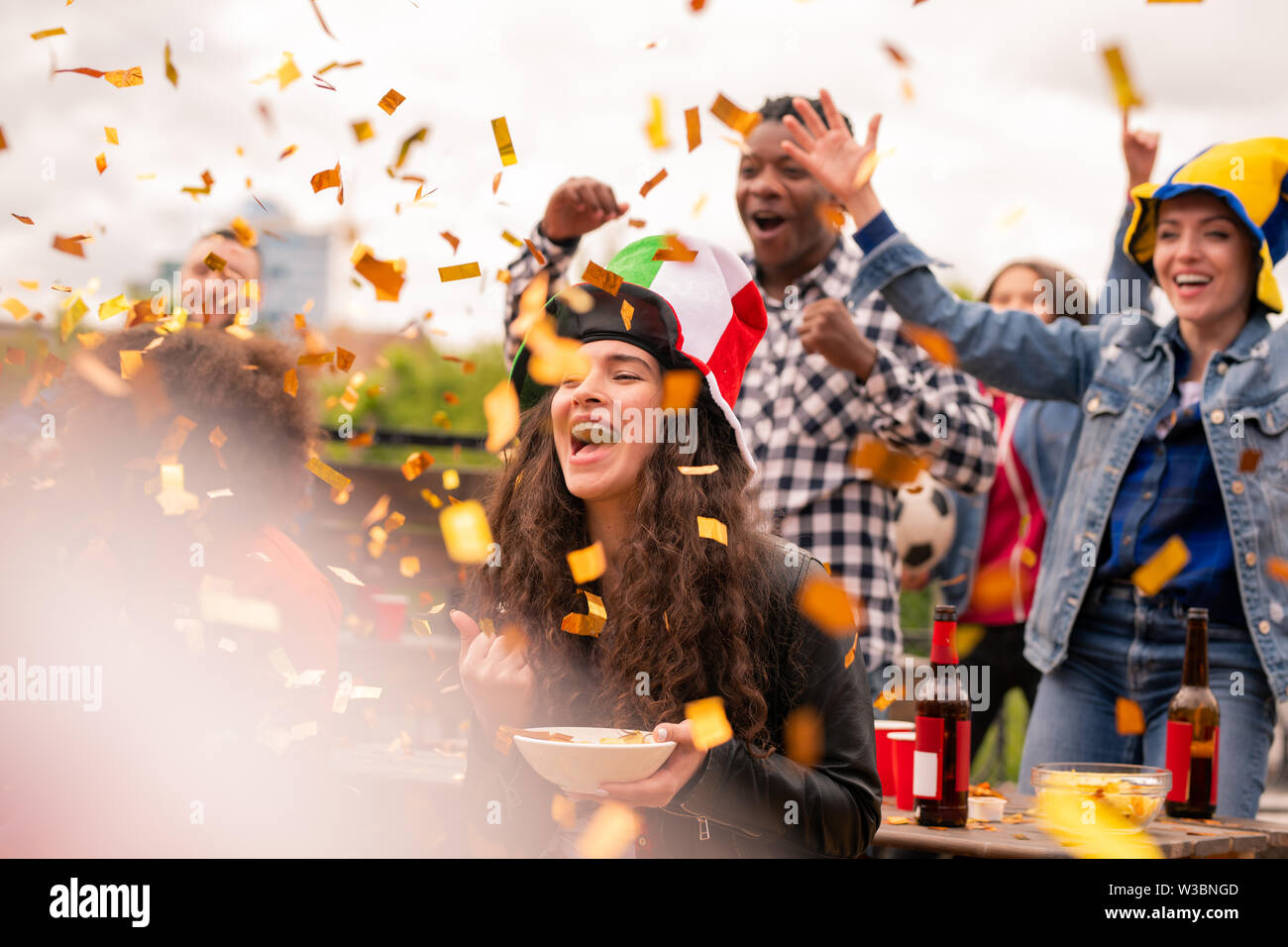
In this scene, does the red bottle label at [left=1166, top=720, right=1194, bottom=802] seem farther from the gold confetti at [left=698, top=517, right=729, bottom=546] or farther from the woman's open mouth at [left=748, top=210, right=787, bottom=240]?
the woman's open mouth at [left=748, top=210, right=787, bottom=240]

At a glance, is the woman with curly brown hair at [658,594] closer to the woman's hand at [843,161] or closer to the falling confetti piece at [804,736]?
the falling confetti piece at [804,736]

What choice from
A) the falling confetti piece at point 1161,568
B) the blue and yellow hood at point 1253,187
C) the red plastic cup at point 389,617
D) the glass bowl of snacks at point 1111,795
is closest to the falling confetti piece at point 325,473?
the glass bowl of snacks at point 1111,795

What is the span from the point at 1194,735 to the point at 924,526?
1829 mm

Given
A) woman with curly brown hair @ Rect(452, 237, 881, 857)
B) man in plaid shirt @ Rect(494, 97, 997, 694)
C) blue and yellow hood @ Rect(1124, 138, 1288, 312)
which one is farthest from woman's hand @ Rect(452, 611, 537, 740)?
blue and yellow hood @ Rect(1124, 138, 1288, 312)

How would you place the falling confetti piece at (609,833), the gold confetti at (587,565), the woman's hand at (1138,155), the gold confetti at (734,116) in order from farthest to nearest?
the woman's hand at (1138,155) < the gold confetti at (734,116) < the gold confetti at (587,565) < the falling confetti piece at (609,833)

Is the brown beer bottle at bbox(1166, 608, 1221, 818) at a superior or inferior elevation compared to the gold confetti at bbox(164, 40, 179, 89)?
inferior

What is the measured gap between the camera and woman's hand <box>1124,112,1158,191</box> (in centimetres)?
355

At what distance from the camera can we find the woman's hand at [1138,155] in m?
3.55

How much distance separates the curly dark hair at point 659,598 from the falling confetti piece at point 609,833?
153 mm

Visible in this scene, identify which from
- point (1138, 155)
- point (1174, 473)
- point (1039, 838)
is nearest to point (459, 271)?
point (1039, 838)

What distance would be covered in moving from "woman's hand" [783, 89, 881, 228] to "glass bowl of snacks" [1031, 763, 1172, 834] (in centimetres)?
158

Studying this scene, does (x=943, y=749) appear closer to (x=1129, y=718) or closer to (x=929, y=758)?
(x=929, y=758)

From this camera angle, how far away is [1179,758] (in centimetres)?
270

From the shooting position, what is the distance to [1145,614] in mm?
2963
